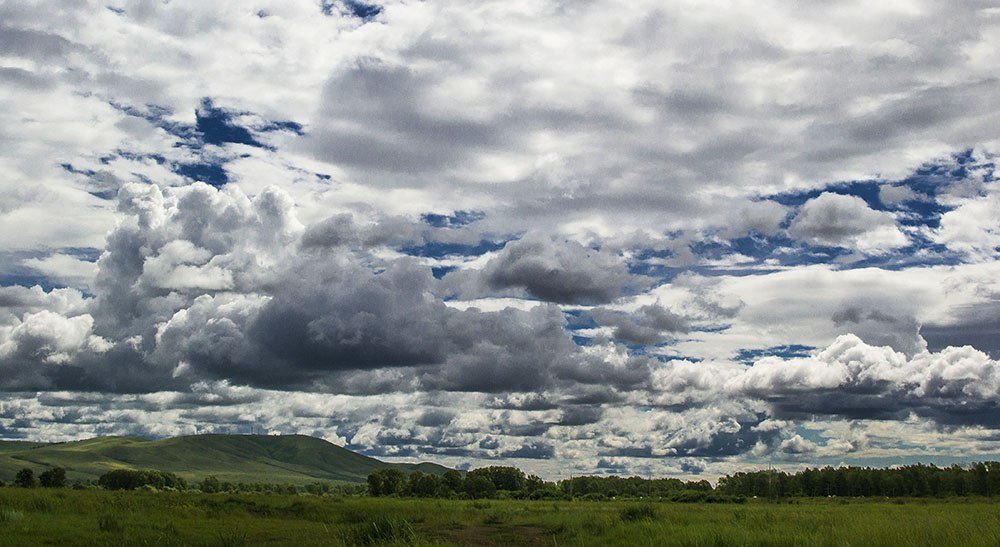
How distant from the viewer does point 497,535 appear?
39.9 meters

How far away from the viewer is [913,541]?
23.2 meters

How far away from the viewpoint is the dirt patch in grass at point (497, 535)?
3492cm

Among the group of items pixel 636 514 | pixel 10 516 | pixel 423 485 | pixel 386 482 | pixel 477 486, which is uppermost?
pixel 10 516

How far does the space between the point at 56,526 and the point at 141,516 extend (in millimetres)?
8169

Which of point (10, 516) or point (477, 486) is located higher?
point (10, 516)

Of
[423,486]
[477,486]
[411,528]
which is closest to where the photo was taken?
[411,528]

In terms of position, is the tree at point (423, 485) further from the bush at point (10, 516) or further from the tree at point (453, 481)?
the bush at point (10, 516)

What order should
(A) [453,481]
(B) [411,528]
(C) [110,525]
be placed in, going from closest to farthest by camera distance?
(B) [411,528] < (C) [110,525] < (A) [453,481]

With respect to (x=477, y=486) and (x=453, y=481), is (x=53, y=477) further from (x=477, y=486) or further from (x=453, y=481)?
(x=477, y=486)

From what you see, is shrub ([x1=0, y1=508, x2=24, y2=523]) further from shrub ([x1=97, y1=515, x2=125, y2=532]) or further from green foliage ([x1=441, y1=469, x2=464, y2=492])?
green foliage ([x1=441, y1=469, x2=464, y2=492])

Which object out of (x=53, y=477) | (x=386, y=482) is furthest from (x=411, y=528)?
(x=386, y=482)

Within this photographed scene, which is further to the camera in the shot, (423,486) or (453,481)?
(453,481)

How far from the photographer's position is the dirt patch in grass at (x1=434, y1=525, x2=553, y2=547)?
3492 centimetres

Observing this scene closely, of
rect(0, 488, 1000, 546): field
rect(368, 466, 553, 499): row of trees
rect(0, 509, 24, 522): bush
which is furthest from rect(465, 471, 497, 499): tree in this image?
rect(0, 509, 24, 522): bush
